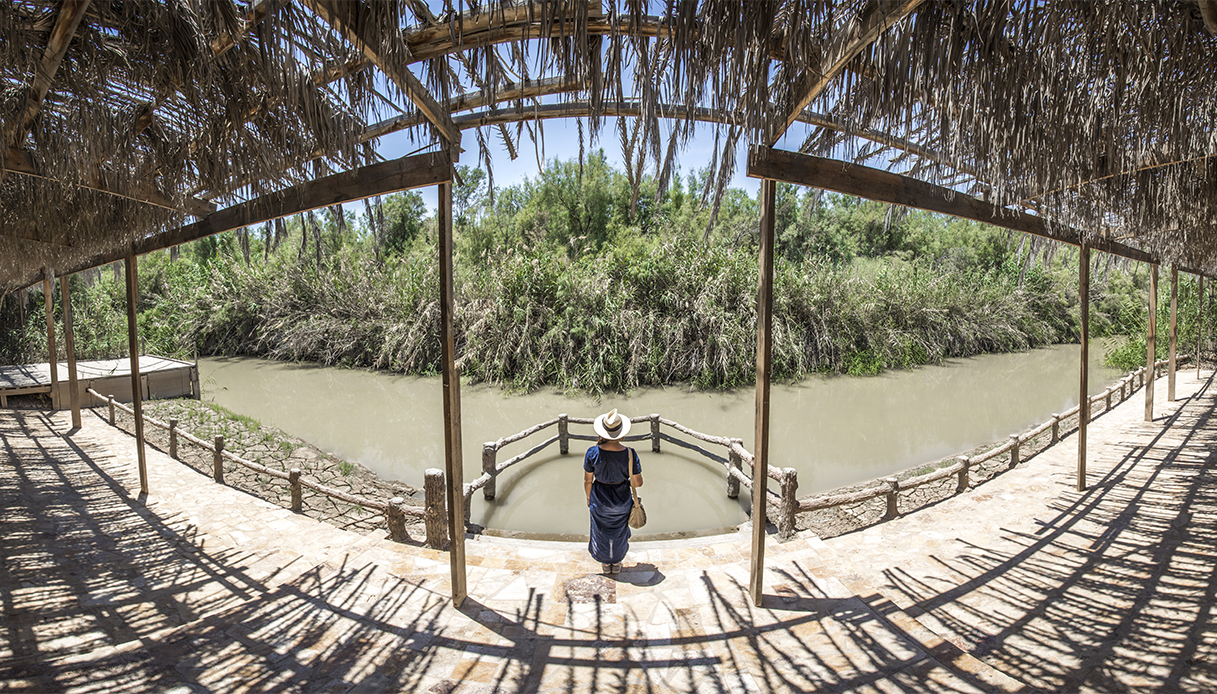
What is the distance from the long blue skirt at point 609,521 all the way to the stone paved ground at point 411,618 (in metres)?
0.16

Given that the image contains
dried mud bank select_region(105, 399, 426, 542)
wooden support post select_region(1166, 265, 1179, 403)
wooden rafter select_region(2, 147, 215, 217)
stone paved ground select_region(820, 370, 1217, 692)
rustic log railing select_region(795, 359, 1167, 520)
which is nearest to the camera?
stone paved ground select_region(820, 370, 1217, 692)

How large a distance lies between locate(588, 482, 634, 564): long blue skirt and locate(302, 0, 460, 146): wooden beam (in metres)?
2.37

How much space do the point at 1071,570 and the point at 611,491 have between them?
303cm

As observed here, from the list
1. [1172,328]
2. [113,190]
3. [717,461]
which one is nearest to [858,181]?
[717,461]

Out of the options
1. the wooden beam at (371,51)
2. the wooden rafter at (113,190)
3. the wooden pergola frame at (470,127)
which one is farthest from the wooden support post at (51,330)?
the wooden beam at (371,51)

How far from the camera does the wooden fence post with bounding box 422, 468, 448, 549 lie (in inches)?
166

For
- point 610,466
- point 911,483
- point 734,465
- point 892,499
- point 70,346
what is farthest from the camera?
point 70,346

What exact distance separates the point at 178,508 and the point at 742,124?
5.47 meters

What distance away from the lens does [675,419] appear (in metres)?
9.75

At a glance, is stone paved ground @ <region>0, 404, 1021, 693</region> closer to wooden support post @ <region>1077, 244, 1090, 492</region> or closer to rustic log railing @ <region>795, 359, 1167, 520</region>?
rustic log railing @ <region>795, 359, 1167, 520</region>

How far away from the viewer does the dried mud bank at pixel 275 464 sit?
18.5 feet

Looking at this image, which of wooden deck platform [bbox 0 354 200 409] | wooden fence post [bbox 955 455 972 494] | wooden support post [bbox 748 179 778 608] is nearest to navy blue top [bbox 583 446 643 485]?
wooden support post [bbox 748 179 778 608]

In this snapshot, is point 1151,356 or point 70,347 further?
point 1151,356

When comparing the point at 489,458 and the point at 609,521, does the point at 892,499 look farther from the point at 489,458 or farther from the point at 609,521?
the point at 489,458
